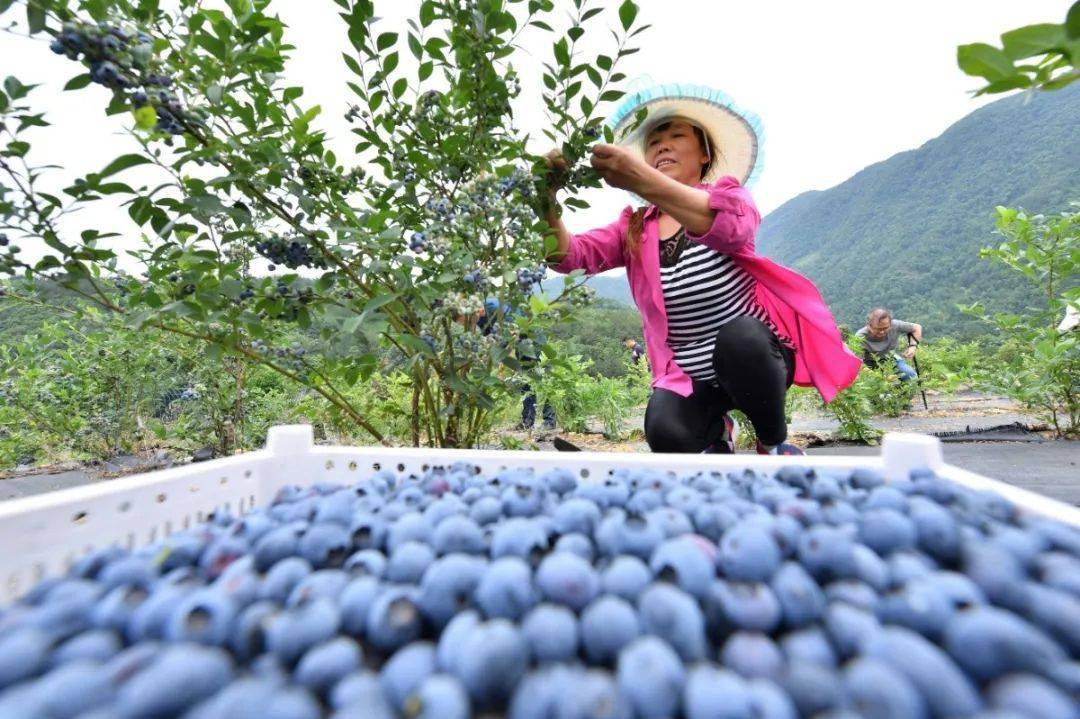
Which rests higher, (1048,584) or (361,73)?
(361,73)

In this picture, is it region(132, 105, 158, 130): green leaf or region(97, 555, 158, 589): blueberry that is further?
region(132, 105, 158, 130): green leaf

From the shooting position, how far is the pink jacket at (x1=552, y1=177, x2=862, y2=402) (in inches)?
62.2

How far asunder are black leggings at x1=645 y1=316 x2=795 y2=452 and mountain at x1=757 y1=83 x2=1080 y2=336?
17.1 metres

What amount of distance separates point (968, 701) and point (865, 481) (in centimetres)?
35

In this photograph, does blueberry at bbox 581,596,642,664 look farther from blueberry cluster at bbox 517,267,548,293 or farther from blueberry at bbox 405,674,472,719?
blueberry cluster at bbox 517,267,548,293

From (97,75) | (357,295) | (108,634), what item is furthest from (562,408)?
(108,634)

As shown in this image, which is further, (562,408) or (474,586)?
(562,408)

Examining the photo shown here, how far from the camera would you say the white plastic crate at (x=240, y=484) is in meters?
0.51

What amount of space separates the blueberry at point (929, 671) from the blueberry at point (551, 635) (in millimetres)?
178

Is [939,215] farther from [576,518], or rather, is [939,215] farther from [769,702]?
[769,702]

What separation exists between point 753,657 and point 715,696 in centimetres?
6

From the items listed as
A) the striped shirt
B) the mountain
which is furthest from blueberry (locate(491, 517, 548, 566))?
the mountain

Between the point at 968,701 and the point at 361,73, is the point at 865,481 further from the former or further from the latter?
the point at 361,73

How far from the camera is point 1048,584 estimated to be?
0.37 metres
